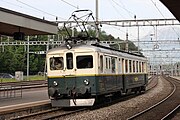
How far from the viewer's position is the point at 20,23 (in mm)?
18438

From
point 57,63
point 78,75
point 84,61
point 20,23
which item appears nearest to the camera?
point 78,75

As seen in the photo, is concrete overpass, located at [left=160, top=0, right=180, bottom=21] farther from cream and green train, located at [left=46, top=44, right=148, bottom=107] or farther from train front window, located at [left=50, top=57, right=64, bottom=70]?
train front window, located at [left=50, top=57, right=64, bottom=70]

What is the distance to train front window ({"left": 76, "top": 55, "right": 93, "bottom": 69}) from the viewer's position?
15891 mm

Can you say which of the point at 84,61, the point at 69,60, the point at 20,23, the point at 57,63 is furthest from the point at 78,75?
the point at 20,23

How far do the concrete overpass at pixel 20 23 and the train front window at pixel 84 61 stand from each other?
4041 millimetres

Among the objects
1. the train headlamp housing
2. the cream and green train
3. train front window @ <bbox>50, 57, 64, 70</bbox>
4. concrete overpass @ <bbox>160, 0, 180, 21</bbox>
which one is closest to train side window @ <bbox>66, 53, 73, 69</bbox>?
the cream and green train

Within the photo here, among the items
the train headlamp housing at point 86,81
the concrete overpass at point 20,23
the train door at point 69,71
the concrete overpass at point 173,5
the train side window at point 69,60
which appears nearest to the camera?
the concrete overpass at point 173,5

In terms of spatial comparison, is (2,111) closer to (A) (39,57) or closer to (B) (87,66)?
(B) (87,66)

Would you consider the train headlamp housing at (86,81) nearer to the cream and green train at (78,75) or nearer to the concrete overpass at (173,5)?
the cream and green train at (78,75)

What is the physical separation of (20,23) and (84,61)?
4467 millimetres

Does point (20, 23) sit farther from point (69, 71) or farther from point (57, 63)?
point (69, 71)

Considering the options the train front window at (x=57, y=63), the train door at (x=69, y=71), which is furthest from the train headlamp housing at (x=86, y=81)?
the train front window at (x=57, y=63)

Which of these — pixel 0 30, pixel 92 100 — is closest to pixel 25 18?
pixel 0 30

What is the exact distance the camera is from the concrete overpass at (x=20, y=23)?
17295mm
